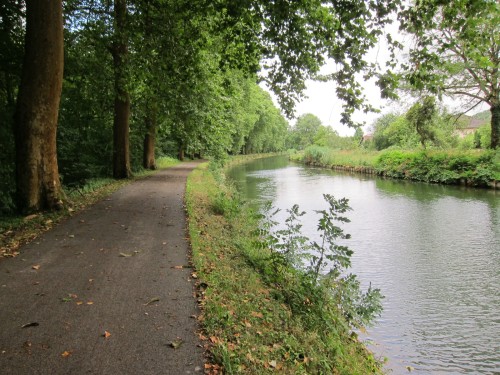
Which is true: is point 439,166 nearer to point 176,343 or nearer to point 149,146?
point 149,146

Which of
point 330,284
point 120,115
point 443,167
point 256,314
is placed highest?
point 120,115

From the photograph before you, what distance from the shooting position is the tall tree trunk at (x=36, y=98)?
8562 mm

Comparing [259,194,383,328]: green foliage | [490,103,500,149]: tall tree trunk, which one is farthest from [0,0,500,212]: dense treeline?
[490,103,500,149]: tall tree trunk

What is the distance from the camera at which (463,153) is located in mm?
26328

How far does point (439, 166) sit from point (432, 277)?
20290 mm

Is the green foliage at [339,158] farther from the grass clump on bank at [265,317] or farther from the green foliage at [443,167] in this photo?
the grass clump on bank at [265,317]

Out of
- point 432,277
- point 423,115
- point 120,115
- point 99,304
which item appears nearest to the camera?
point 99,304

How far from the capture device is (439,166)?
89.3 feet

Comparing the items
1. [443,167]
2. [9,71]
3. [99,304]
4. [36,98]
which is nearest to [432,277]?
[99,304]

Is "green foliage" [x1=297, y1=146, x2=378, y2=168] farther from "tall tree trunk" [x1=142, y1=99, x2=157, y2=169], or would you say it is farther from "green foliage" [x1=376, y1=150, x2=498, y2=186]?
"tall tree trunk" [x1=142, y1=99, x2=157, y2=169]

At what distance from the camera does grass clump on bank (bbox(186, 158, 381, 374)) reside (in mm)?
4074

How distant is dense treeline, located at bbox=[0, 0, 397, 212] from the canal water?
3.97m

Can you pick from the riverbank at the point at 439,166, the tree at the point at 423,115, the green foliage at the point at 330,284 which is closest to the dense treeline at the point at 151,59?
the green foliage at the point at 330,284

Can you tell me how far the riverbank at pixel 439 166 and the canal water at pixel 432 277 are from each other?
496 centimetres
